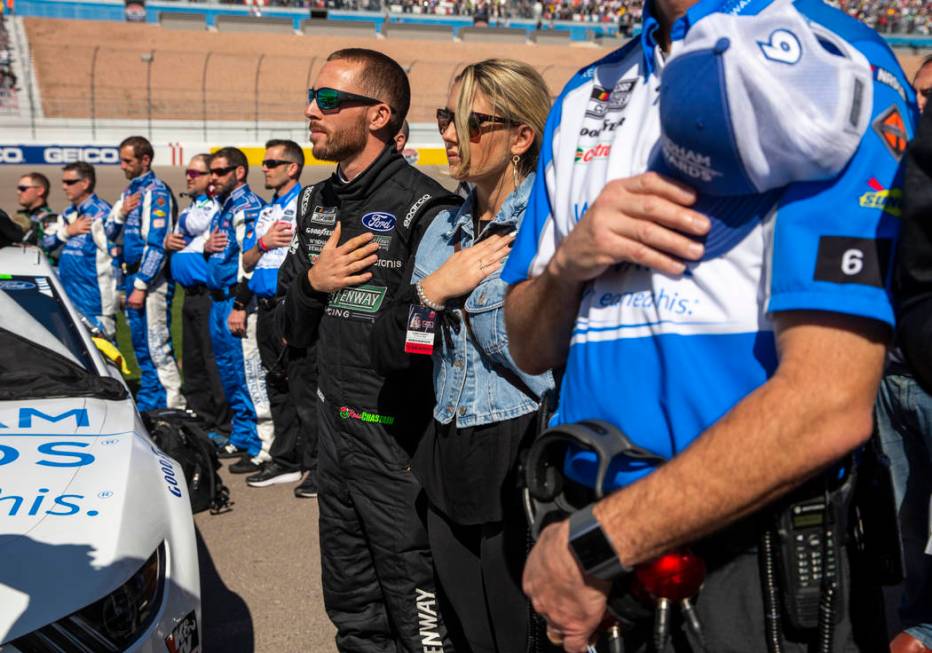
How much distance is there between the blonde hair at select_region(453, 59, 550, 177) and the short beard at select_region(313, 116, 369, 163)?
2.83ft

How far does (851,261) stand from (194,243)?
270 inches

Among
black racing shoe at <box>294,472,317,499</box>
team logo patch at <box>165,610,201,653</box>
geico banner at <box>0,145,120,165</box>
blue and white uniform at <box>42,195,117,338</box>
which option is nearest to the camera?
team logo patch at <box>165,610,201,653</box>

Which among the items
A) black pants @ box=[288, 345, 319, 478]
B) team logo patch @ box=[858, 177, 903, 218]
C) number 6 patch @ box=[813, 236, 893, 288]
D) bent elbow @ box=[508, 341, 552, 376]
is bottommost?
black pants @ box=[288, 345, 319, 478]

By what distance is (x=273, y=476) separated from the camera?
Result: 20.6 feet

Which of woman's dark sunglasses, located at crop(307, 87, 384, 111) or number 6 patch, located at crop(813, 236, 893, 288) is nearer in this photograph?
number 6 patch, located at crop(813, 236, 893, 288)

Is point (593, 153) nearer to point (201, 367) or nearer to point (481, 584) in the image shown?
point (481, 584)

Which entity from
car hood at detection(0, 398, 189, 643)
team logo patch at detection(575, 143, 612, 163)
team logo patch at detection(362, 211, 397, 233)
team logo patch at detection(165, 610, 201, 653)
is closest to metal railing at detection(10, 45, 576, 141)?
car hood at detection(0, 398, 189, 643)

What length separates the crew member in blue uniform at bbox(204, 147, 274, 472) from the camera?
6.64m

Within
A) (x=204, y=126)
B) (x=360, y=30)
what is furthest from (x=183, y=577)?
(x=360, y=30)

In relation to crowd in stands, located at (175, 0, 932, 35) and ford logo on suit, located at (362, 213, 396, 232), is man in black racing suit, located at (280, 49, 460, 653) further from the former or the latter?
A: crowd in stands, located at (175, 0, 932, 35)

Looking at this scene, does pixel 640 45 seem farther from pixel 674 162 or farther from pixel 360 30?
pixel 360 30

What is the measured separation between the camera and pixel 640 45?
5.30 ft

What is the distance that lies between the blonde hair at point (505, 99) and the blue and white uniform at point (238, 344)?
419 centimetres

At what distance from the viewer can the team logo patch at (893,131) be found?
122cm
